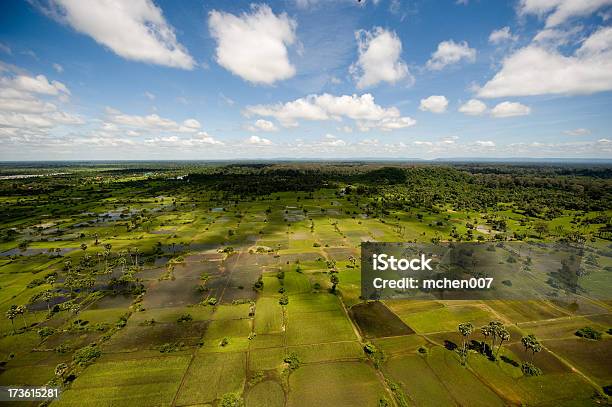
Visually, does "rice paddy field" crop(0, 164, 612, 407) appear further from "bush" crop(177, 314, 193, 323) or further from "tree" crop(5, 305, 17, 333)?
"bush" crop(177, 314, 193, 323)

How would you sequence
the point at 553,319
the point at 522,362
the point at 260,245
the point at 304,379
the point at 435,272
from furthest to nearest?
the point at 260,245, the point at 435,272, the point at 553,319, the point at 522,362, the point at 304,379

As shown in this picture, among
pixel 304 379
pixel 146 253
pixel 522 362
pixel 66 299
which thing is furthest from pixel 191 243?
pixel 522 362

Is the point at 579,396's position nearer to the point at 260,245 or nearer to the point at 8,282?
the point at 260,245

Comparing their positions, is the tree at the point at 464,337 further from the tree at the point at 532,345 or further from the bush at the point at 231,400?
the bush at the point at 231,400

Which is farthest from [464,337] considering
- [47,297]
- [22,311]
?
[47,297]

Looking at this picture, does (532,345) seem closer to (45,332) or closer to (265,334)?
(265,334)

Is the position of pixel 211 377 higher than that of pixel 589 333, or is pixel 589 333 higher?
pixel 589 333
